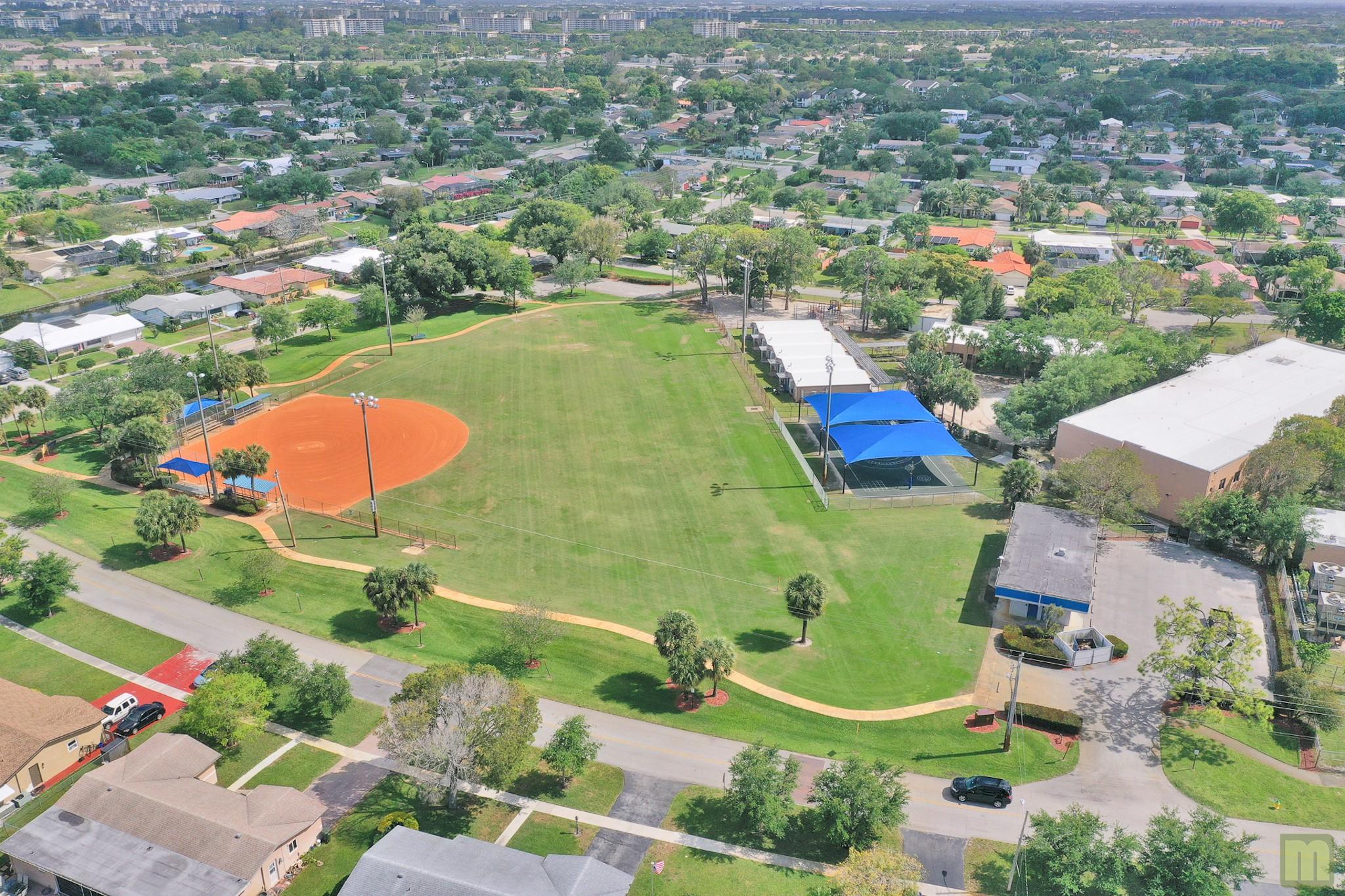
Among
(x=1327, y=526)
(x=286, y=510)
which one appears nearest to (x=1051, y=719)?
(x=1327, y=526)

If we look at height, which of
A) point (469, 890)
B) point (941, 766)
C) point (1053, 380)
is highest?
point (1053, 380)

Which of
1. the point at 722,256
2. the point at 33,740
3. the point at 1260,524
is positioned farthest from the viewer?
the point at 722,256

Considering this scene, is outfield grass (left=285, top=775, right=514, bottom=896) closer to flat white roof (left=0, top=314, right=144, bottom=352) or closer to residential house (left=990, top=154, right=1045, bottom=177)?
flat white roof (left=0, top=314, right=144, bottom=352)

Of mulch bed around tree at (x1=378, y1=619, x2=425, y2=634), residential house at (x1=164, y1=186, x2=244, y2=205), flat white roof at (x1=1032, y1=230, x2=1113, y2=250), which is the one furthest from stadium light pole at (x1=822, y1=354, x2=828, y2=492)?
residential house at (x1=164, y1=186, x2=244, y2=205)

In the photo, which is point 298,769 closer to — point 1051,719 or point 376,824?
point 376,824

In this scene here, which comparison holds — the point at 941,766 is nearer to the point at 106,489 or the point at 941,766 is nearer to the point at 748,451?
the point at 748,451

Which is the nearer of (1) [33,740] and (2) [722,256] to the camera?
(1) [33,740]

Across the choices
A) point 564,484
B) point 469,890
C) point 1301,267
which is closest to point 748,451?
point 564,484
